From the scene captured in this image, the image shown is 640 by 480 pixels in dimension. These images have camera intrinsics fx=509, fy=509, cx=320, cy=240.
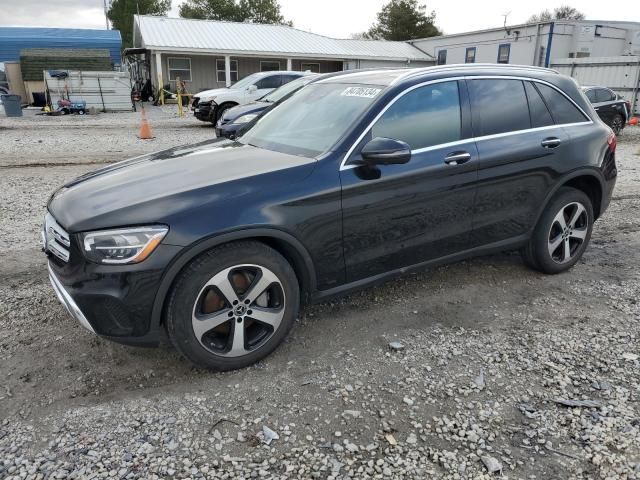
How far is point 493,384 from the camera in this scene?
3008 mm

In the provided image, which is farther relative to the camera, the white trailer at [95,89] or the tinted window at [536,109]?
the white trailer at [95,89]

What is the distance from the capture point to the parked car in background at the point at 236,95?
1566 cm

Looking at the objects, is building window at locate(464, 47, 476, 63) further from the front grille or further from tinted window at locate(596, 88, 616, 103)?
the front grille

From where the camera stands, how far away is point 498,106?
4020 mm

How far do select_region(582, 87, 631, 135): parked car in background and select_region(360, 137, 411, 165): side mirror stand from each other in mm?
13556

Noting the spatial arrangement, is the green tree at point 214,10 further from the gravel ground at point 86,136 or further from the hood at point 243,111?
the hood at point 243,111

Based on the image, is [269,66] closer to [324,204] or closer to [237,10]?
[237,10]

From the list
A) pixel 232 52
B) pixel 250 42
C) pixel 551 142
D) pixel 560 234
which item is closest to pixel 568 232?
pixel 560 234

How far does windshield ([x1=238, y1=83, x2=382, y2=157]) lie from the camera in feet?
11.4

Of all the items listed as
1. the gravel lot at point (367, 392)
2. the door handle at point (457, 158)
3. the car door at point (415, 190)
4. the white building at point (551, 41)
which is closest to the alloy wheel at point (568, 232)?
the gravel lot at point (367, 392)

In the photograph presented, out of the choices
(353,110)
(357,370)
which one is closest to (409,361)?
(357,370)

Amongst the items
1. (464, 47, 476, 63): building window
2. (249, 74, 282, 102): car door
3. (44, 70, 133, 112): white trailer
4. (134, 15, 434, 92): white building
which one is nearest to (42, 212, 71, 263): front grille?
(249, 74, 282, 102): car door

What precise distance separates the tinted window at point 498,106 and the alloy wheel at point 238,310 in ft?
6.67

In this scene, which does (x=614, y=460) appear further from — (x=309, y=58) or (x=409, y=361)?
(x=309, y=58)
